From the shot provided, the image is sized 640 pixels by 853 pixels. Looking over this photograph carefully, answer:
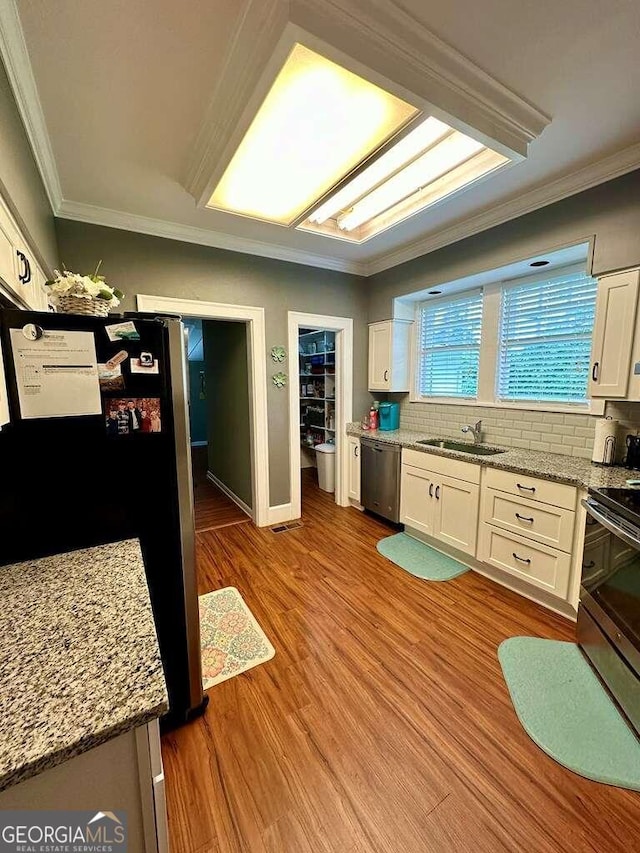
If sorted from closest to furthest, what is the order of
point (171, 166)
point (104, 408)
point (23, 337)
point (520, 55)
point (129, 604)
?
point (129, 604)
point (23, 337)
point (104, 408)
point (520, 55)
point (171, 166)

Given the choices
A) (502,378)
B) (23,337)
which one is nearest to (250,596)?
(23,337)

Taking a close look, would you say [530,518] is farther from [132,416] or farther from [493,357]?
[132,416]

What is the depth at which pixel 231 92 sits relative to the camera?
1534 millimetres

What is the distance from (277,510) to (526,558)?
228cm

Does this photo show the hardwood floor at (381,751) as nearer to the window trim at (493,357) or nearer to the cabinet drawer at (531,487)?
the cabinet drawer at (531,487)

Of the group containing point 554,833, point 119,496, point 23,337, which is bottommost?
point 554,833

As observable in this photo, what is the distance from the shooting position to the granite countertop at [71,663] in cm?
61

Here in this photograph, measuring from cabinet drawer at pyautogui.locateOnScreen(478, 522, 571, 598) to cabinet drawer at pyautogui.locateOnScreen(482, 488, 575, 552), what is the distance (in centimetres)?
5

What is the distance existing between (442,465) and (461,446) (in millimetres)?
538

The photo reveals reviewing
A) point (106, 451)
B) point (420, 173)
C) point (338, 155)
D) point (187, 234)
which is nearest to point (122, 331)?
point (106, 451)

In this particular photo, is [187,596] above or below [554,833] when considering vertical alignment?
above

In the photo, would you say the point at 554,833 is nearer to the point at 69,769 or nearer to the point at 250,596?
the point at 69,769

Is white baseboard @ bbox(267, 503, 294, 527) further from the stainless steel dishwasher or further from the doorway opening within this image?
the stainless steel dishwasher

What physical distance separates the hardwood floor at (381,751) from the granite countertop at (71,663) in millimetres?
896
